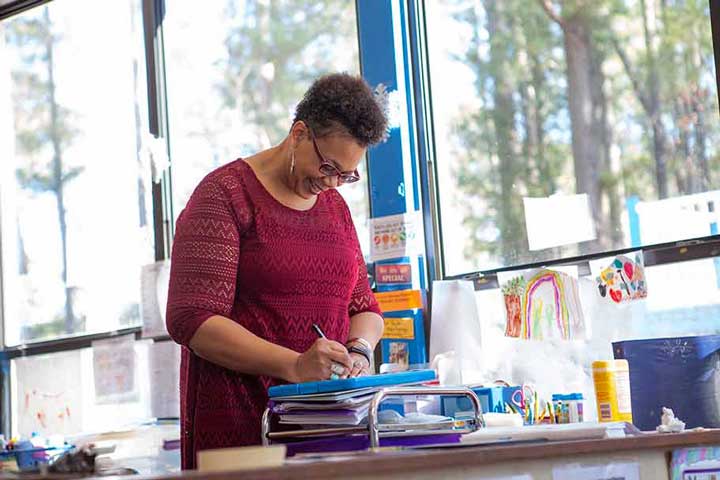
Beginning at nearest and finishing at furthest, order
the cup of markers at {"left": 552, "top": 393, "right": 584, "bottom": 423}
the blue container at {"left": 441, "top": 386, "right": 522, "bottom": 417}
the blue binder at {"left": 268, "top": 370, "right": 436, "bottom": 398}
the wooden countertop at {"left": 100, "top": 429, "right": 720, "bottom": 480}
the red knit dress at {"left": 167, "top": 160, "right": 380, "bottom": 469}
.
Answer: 1. the wooden countertop at {"left": 100, "top": 429, "right": 720, "bottom": 480}
2. the blue binder at {"left": 268, "top": 370, "right": 436, "bottom": 398}
3. the red knit dress at {"left": 167, "top": 160, "right": 380, "bottom": 469}
4. the cup of markers at {"left": 552, "top": 393, "right": 584, "bottom": 423}
5. the blue container at {"left": 441, "top": 386, "right": 522, "bottom": 417}

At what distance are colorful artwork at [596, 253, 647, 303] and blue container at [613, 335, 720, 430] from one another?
0.90 ft

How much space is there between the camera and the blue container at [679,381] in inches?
103

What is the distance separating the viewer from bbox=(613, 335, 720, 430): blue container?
2.62m

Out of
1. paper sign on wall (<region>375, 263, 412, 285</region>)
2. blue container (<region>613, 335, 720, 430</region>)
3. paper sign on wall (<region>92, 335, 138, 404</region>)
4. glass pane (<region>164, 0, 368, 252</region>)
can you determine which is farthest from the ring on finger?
paper sign on wall (<region>92, 335, 138, 404</region>)

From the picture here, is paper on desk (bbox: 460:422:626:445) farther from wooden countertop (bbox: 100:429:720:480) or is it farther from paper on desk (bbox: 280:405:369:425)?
paper on desk (bbox: 280:405:369:425)

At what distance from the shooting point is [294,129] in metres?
2.46

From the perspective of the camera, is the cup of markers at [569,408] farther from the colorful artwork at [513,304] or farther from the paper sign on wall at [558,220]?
the paper sign on wall at [558,220]

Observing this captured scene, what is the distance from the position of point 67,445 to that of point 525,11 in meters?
2.02

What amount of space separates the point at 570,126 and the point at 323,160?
1.04m

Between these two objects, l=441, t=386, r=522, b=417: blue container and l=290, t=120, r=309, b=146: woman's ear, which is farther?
l=441, t=386, r=522, b=417: blue container

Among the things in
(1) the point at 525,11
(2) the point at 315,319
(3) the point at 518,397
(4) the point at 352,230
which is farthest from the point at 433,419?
(1) the point at 525,11

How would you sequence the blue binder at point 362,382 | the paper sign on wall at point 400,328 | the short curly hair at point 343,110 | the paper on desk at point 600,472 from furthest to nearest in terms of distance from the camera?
the paper sign on wall at point 400,328, the short curly hair at point 343,110, the blue binder at point 362,382, the paper on desk at point 600,472

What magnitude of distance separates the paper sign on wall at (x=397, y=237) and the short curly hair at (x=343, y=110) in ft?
3.39

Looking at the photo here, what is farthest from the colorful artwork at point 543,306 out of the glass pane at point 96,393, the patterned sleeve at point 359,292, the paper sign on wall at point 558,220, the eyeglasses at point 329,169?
the glass pane at point 96,393
